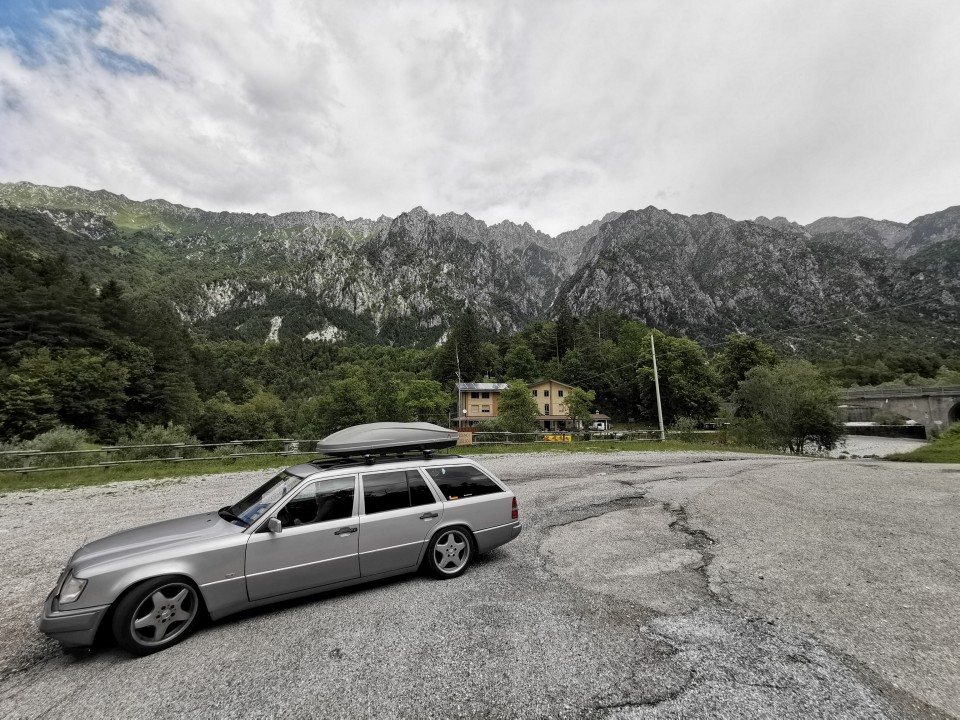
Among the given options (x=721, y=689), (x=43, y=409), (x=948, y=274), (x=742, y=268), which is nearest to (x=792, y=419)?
(x=721, y=689)

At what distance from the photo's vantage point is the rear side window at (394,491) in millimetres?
5594

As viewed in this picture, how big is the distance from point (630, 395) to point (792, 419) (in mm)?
44951

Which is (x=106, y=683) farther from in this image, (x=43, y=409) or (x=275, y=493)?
(x=43, y=409)

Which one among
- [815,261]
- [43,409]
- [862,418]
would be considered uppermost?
[815,261]

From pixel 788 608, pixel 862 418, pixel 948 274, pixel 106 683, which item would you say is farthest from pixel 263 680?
pixel 948 274

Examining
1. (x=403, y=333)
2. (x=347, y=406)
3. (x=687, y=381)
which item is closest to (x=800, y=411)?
(x=687, y=381)

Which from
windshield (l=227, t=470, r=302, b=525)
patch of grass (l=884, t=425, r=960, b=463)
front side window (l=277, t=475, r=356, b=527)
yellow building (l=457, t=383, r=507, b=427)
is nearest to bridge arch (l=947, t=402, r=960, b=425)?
patch of grass (l=884, t=425, r=960, b=463)

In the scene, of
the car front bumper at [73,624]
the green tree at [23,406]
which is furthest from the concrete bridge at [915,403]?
the green tree at [23,406]

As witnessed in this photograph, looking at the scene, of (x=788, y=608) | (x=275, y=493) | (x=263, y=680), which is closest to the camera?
(x=263, y=680)

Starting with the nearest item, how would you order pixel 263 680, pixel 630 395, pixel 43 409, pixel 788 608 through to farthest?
pixel 263 680, pixel 788 608, pixel 43 409, pixel 630 395

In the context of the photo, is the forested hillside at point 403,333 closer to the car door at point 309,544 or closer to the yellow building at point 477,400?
the yellow building at point 477,400

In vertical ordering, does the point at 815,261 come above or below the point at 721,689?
above

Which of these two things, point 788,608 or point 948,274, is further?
point 948,274

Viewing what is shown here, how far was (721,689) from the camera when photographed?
3.33 metres
